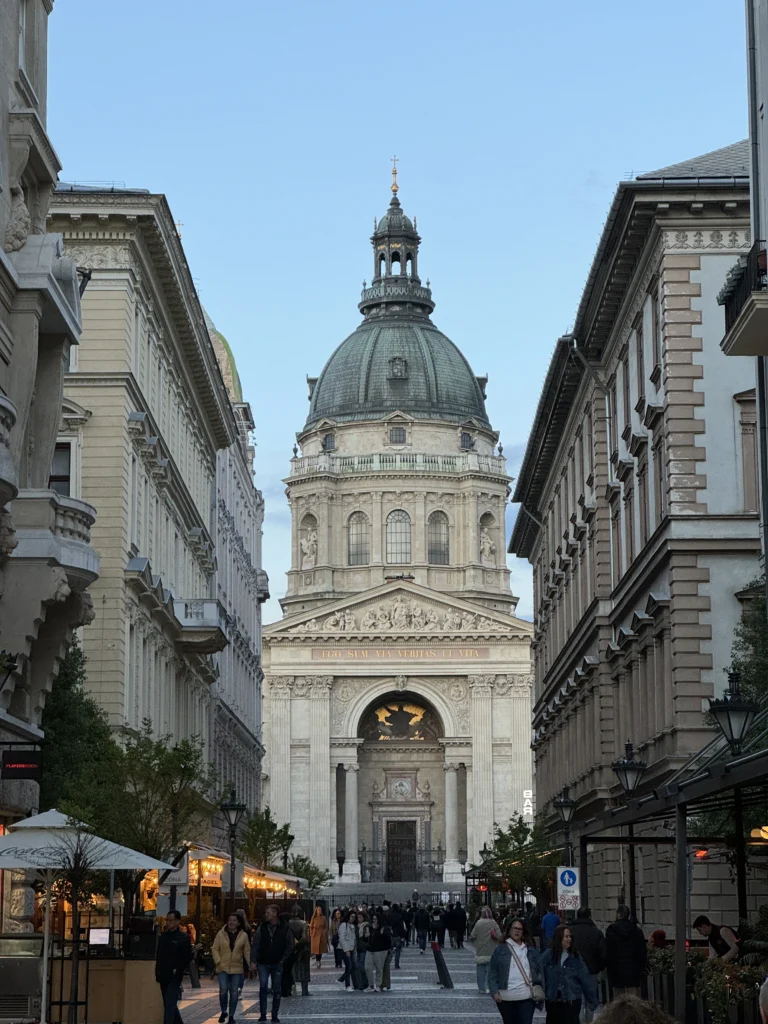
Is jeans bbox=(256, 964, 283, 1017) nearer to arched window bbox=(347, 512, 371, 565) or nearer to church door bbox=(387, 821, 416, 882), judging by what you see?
church door bbox=(387, 821, 416, 882)

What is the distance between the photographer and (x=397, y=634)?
388 ft

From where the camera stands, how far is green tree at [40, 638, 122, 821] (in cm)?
3528

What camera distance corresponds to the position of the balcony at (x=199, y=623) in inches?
1992

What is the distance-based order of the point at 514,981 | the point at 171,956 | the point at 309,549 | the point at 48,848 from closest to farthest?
the point at 514,981
the point at 48,848
the point at 171,956
the point at 309,549

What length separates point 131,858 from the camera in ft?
75.5

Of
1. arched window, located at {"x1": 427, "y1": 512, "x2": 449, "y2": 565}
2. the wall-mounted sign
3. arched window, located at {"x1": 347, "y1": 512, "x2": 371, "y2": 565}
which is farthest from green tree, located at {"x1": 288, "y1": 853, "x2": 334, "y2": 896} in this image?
the wall-mounted sign

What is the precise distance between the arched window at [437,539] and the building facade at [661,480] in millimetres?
78504

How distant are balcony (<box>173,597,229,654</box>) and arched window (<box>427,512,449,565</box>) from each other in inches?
3059

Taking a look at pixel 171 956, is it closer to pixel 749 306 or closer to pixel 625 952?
pixel 625 952

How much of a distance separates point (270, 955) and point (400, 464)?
103 metres

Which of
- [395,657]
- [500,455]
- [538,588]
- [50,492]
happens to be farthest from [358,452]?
[50,492]

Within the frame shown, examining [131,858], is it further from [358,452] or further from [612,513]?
[358,452]

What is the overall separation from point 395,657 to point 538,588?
45.1 meters

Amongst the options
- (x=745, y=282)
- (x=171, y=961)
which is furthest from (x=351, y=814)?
(x=745, y=282)
